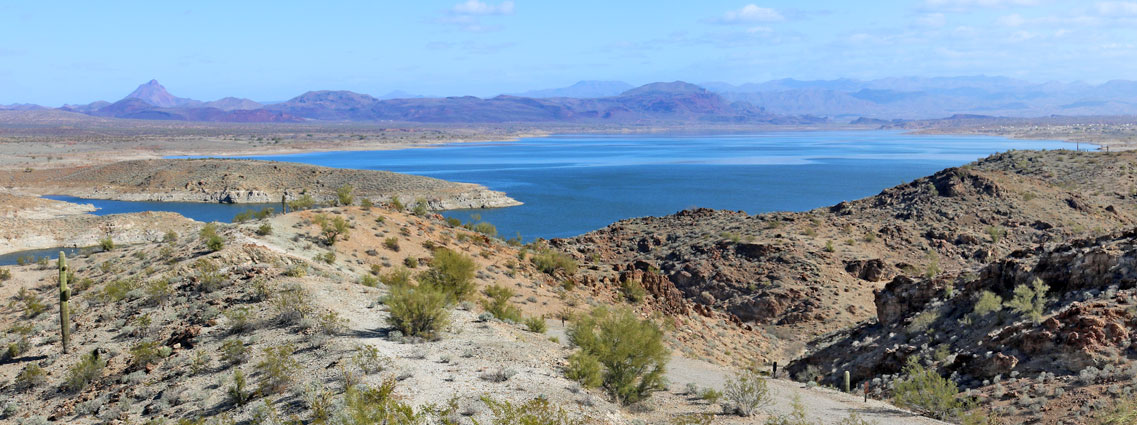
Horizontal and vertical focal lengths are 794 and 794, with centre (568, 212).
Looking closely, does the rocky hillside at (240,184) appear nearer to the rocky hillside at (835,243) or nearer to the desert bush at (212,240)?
the rocky hillside at (835,243)

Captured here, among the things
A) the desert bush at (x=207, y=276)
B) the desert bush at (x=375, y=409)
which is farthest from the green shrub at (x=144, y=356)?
the desert bush at (x=375, y=409)

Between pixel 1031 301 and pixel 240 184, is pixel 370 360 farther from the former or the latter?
pixel 240 184

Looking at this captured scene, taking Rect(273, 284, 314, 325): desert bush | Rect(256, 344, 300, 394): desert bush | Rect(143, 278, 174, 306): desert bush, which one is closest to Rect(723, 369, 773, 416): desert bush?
Rect(256, 344, 300, 394): desert bush

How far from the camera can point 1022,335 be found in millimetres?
14617

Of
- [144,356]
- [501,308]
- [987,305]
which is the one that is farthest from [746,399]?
[144,356]

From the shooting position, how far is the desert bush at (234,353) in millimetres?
12391

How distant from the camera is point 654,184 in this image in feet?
301

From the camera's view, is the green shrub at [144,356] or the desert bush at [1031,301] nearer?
the green shrub at [144,356]

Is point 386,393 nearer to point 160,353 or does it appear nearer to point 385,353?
point 385,353

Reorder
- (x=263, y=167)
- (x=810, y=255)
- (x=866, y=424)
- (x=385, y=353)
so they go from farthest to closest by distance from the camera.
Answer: (x=263, y=167) < (x=810, y=255) < (x=385, y=353) < (x=866, y=424)

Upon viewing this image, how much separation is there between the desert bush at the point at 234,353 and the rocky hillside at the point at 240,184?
193ft

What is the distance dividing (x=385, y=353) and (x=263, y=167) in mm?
75027

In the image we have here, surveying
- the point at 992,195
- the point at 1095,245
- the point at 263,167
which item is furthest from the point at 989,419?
the point at 263,167

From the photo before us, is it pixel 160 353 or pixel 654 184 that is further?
pixel 654 184
